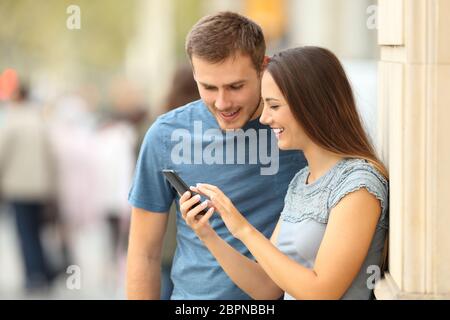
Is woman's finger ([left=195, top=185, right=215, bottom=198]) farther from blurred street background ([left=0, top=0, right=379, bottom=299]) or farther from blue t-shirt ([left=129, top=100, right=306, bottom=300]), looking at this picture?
blurred street background ([left=0, top=0, right=379, bottom=299])

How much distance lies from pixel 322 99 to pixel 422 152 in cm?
43

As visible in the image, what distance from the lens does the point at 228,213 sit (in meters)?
3.72

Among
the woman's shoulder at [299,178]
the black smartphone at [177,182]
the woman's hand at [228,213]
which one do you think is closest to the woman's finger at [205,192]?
the woman's hand at [228,213]

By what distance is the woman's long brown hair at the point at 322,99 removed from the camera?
3797 mm

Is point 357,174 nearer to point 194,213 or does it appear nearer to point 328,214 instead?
point 328,214

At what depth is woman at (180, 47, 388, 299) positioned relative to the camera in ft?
11.7

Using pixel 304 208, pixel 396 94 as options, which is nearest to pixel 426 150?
pixel 396 94

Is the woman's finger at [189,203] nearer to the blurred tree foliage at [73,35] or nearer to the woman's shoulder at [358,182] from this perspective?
the woman's shoulder at [358,182]

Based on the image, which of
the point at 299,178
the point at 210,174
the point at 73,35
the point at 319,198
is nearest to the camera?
the point at 319,198

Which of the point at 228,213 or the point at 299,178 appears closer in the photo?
the point at 228,213

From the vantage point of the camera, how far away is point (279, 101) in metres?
3.84

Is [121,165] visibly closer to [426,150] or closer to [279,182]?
[279,182]

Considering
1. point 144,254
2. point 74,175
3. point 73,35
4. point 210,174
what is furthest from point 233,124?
point 73,35

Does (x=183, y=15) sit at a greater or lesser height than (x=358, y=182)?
lesser
